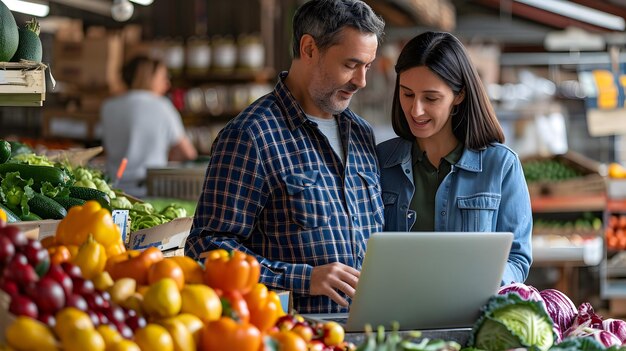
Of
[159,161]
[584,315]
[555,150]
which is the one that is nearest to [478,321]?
[584,315]

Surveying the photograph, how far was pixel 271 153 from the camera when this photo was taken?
113 inches

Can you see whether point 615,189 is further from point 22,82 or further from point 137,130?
point 22,82

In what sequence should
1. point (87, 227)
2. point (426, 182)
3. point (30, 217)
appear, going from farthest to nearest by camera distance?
1. point (426, 182)
2. point (30, 217)
3. point (87, 227)

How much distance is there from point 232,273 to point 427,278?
1.71ft

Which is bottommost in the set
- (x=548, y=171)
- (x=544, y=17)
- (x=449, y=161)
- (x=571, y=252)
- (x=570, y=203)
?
(x=571, y=252)

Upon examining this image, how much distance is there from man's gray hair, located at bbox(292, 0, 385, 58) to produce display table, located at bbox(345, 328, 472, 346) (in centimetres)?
99

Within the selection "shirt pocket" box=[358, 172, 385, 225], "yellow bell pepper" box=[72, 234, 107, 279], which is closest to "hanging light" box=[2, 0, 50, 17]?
"shirt pocket" box=[358, 172, 385, 225]

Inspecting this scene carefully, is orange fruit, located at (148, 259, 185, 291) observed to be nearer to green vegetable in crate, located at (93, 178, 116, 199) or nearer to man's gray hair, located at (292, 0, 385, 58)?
man's gray hair, located at (292, 0, 385, 58)

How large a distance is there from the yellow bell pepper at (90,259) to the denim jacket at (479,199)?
1.31m

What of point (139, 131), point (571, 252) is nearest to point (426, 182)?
point (139, 131)

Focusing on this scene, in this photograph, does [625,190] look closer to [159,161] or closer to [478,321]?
[159,161]

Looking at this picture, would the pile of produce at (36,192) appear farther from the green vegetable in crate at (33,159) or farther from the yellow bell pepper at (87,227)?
the yellow bell pepper at (87,227)

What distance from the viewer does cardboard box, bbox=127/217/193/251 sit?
308 centimetres

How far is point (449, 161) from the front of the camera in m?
3.12
